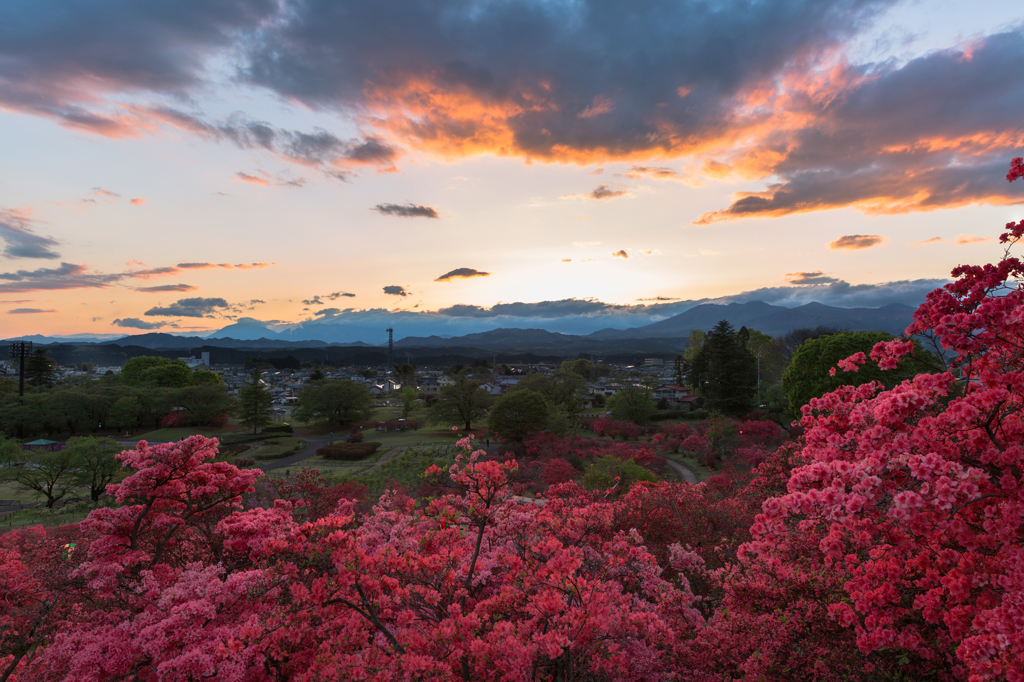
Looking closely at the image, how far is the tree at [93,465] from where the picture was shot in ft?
70.1

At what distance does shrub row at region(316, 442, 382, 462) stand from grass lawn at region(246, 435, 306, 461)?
2.59m

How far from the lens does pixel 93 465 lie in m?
21.5

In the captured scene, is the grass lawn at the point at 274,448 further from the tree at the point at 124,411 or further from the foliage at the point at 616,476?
the foliage at the point at 616,476

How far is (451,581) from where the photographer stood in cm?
529

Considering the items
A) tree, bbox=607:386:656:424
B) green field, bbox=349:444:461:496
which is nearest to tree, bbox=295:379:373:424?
green field, bbox=349:444:461:496

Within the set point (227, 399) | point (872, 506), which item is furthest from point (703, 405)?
point (227, 399)

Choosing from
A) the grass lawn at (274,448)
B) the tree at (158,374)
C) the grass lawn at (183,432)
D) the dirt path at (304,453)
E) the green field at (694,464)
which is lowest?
the dirt path at (304,453)

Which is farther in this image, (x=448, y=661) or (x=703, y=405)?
(x=703, y=405)

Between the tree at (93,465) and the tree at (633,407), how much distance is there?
33.2 m

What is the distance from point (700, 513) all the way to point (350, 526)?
757cm

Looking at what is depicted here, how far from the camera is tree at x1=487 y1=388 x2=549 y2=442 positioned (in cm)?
3106

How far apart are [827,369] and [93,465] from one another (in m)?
38.5

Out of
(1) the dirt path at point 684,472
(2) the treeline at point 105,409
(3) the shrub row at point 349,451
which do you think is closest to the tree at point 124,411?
(2) the treeline at point 105,409

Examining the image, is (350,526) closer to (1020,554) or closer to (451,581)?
(451,581)
